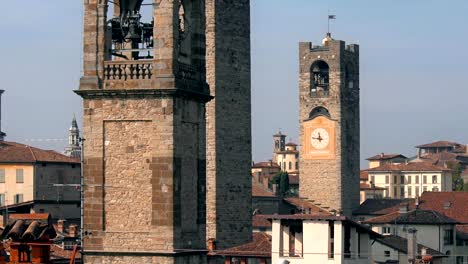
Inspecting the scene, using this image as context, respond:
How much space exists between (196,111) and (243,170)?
98.1 feet

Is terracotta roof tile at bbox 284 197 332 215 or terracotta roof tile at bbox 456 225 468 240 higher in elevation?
terracotta roof tile at bbox 284 197 332 215

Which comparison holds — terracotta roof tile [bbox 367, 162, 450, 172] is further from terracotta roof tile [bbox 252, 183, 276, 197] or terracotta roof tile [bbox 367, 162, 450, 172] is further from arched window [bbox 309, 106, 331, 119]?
terracotta roof tile [bbox 252, 183, 276, 197]

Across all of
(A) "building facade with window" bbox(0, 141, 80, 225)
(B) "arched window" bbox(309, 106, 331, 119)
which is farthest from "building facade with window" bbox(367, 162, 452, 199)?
(A) "building facade with window" bbox(0, 141, 80, 225)

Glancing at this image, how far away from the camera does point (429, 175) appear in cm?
17388

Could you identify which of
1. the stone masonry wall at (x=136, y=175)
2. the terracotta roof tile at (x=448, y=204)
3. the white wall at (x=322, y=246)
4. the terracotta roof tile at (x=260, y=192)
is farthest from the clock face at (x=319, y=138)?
the stone masonry wall at (x=136, y=175)

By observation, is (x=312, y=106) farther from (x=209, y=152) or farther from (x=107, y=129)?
(x=107, y=129)

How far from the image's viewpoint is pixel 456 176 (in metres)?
180

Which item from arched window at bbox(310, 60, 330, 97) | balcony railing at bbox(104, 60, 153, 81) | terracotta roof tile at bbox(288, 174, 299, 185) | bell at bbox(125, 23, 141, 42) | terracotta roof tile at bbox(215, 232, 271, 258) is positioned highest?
arched window at bbox(310, 60, 330, 97)

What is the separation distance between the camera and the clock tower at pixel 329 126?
4700 inches

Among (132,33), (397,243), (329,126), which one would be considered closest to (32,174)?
(397,243)

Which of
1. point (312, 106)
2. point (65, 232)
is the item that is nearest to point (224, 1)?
point (65, 232)

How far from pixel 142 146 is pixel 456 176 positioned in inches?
5589

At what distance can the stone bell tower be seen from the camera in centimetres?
3991

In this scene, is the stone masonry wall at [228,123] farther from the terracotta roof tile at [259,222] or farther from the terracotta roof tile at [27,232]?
the terracotta roof tile at [27,232]
